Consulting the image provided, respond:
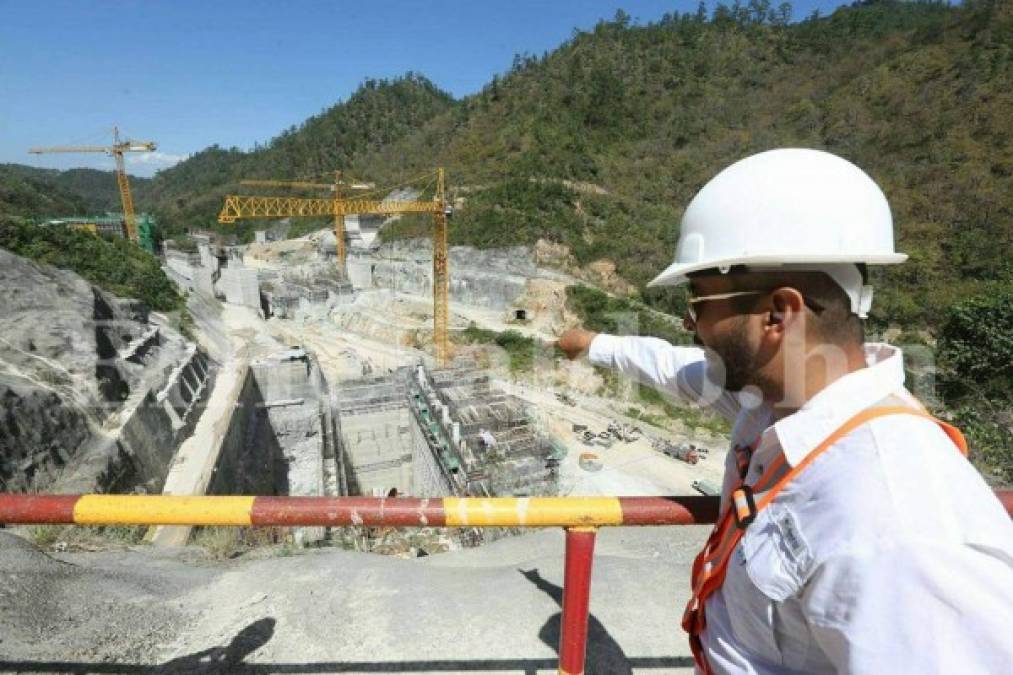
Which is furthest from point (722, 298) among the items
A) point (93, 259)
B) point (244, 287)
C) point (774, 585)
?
point (244, 287)

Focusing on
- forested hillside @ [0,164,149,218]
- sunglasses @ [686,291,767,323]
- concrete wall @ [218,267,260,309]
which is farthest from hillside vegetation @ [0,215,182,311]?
forested hillside @ [0,164,149,218]

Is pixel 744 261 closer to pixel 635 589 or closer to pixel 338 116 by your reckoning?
pixel 635 589

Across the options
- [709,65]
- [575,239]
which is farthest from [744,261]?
[709,65]

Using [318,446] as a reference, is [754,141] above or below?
above

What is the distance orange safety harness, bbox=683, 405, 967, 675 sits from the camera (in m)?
0.83

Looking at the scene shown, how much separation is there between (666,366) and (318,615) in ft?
6.40

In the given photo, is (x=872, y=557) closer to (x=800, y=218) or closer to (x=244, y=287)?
(x=800, y=218)

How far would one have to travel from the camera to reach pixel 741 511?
3.11 ft

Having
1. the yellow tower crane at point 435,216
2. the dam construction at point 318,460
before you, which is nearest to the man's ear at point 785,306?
the dam construction at point 318,460

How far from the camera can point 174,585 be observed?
8.54 ft

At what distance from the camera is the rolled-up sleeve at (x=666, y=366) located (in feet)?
5.03

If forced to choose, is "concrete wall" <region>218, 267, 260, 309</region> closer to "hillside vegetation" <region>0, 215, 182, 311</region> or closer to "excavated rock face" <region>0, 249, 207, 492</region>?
"hillside vegetation" <region>0, 215, 182, 311</region>

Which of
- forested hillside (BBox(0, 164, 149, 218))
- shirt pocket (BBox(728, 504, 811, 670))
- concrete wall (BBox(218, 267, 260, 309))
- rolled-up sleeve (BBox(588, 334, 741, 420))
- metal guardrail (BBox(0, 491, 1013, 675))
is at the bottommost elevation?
concrete wall (BBox(218, 267, 260, 309))

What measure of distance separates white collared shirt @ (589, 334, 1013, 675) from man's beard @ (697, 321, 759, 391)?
0.14 meters
